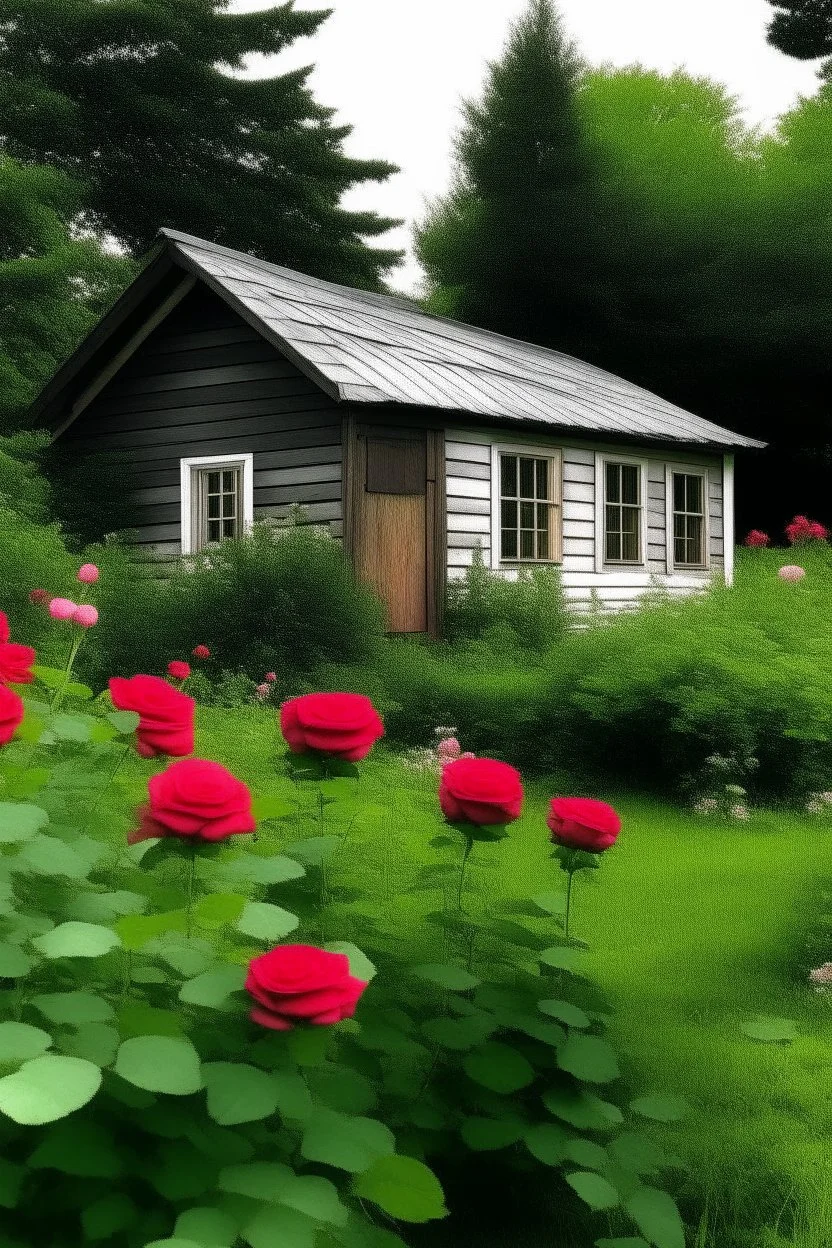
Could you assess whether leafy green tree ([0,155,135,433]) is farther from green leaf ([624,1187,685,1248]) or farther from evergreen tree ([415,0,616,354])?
green leaf ([624,1187,685,1248])

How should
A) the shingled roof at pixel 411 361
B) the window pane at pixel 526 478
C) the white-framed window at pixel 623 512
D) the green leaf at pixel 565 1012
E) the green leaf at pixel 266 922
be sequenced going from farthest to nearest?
the white-framed window at pixel 623 512 → the window pane at pixel 526 478 → the shingled roof at pixel 411 361 → the green leaf at pixel 565 1012 → the green leaf at pixel 266 922

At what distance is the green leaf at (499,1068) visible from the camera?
8.46 ft

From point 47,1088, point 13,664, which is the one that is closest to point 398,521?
point 13,664

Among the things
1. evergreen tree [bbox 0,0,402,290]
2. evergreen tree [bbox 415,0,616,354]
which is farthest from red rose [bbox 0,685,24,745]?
evergreen tree [bbox 415,0,616,354]

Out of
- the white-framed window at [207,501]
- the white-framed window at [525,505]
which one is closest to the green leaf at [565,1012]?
the white-framed window at [207,501]

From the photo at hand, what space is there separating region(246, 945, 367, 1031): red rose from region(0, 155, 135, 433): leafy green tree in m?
16.6

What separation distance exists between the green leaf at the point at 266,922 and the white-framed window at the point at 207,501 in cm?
1169

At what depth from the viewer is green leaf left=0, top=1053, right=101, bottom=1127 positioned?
5.82 feet

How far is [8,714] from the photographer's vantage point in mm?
2426

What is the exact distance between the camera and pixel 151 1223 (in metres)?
2.10

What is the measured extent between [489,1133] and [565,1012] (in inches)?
11.3

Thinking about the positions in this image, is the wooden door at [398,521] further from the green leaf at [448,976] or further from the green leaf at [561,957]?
the green leaf at [448,976]

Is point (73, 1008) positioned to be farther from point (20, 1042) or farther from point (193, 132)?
point (193, 132)

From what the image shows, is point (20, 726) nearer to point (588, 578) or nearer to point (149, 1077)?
point (149, 1077)
